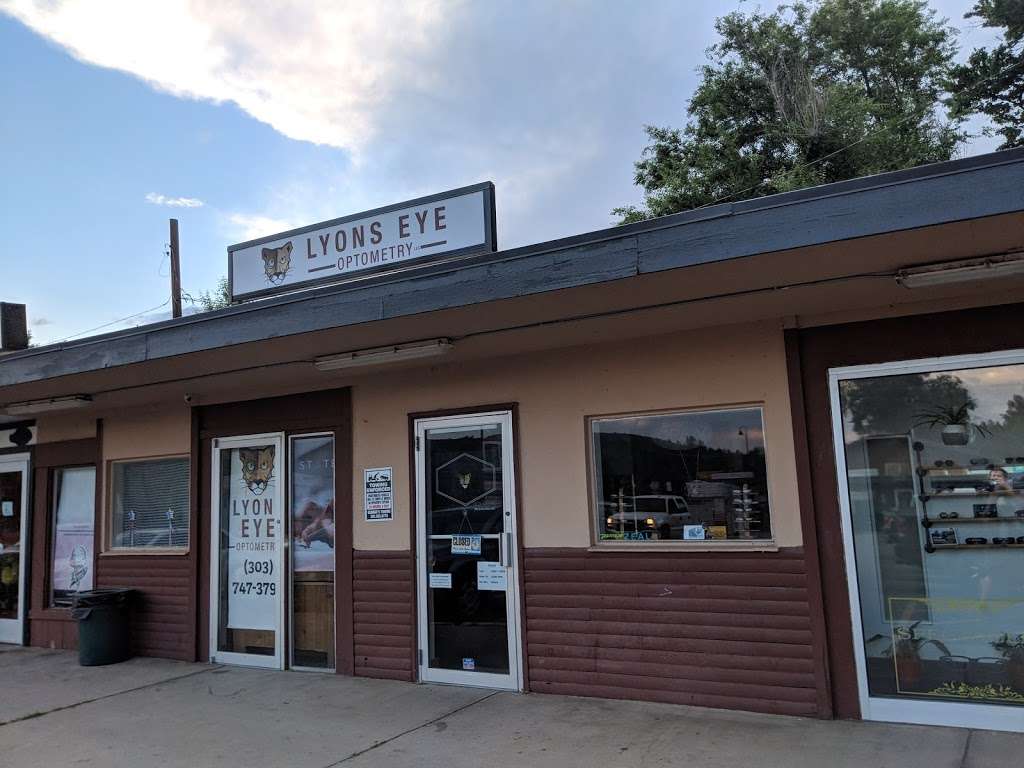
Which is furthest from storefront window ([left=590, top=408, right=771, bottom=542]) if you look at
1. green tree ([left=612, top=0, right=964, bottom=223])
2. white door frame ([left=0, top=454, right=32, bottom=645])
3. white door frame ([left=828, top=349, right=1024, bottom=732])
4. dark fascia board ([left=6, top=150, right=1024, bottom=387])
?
green tree ([left=612, top=0, right=964, bottom=223])

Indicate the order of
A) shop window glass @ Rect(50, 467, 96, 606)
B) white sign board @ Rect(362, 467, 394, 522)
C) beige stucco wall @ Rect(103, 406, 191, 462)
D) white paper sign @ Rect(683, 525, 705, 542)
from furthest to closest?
→ shop window glass @ Rect(50, 467, 96, 606), beige stucco wall @ Rect(103, 406, 191, 462), white sign board @ Rect(362, 467, 394, 522), white paper sign @ Rect(683, 525, 705, 542)

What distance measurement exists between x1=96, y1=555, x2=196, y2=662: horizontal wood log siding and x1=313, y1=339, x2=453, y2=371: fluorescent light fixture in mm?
3107

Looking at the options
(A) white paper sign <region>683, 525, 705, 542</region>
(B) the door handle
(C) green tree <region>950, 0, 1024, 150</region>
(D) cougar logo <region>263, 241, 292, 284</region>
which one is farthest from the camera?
(C) green tree <region>950, 0, 1024, 150</region>

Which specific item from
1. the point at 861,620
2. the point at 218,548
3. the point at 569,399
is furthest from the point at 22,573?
the point at 861,620

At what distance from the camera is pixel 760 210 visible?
424cm

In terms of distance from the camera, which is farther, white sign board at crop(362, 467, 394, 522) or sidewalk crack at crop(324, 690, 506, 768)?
white sign board at crop(362, 467, 394, 522)

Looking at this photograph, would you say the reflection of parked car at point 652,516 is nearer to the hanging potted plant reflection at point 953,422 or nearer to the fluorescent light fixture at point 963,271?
the hanging potted plant reflection at point 953,422

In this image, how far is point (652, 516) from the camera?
243 inches

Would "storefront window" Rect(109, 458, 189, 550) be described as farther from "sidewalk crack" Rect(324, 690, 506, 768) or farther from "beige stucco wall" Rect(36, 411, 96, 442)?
"sidewalk crack" Rect(324, 690, 506, 768)

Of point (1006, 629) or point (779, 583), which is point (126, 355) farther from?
point (1006, 629)

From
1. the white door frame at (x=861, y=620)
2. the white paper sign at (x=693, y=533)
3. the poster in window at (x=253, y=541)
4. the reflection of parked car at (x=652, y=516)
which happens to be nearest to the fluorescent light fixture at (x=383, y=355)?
the poster in window at (x=253, y=541)

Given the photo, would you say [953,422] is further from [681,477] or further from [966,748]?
[966,748]

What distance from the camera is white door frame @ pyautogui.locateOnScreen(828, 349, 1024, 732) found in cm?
495

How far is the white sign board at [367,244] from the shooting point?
6.63m
